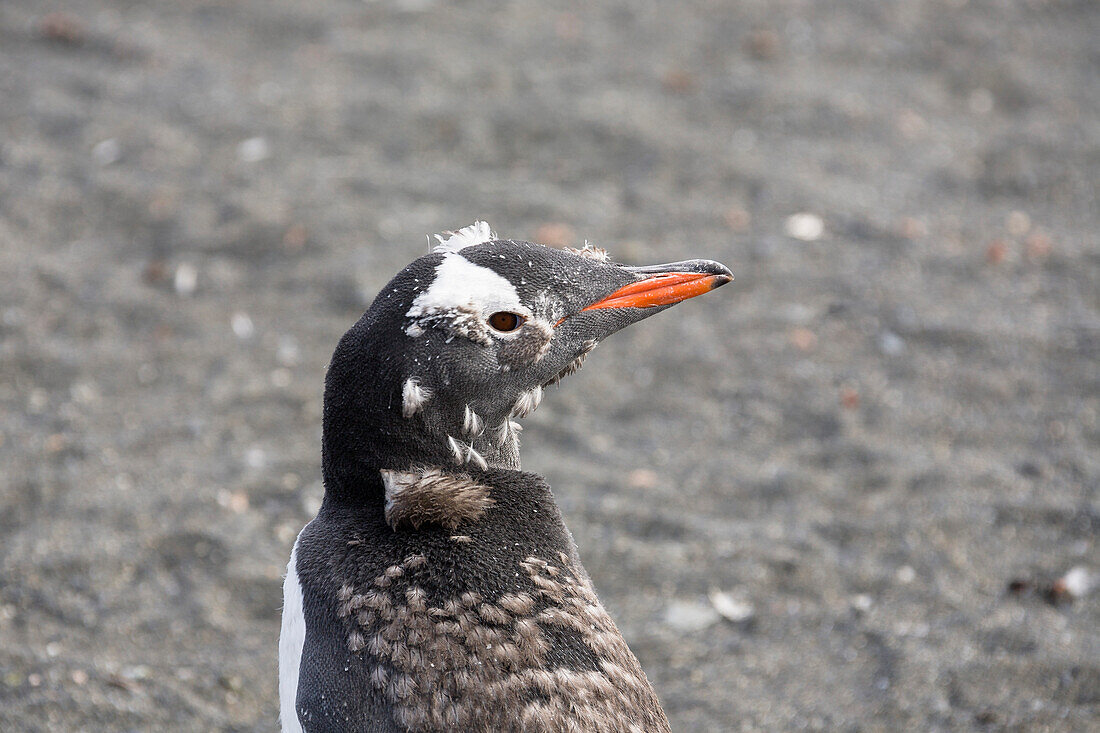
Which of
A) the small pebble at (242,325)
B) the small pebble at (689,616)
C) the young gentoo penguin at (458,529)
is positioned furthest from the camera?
the small pebble at (242,325)

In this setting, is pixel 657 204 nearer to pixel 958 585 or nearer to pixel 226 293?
pixel 226 293

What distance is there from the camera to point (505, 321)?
8.67ft

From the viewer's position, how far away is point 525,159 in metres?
6.18

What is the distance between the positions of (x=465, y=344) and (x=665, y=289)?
0.58 metres

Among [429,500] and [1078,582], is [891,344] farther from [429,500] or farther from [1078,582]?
[429,500]

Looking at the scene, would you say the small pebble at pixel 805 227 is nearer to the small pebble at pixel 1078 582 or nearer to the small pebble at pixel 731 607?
the small pebble at pixel 1078 582

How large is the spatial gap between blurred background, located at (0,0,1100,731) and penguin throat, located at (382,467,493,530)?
1.39m

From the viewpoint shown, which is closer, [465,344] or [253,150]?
[465,344]

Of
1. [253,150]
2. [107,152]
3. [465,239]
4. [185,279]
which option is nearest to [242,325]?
[185,279]

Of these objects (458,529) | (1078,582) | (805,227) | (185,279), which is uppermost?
(458,529)

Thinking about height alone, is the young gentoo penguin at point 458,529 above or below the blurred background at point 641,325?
above

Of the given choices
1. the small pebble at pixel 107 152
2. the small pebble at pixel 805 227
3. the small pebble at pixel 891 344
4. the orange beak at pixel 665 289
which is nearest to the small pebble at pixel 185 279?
the small pebble at pixel 107 152

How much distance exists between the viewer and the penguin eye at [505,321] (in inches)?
103

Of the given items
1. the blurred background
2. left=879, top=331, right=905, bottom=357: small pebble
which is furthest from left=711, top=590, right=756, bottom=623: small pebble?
left=879, top=331, right=905, bottom=357: small pebble
